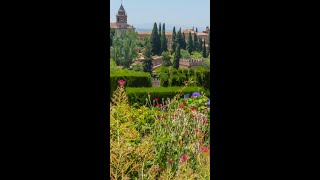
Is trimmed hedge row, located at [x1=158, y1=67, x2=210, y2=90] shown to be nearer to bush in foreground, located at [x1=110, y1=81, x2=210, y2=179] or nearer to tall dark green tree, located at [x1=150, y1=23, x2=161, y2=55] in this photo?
tall dark green tree, located at [x1=150, y1=23, x2=161, y2=55]

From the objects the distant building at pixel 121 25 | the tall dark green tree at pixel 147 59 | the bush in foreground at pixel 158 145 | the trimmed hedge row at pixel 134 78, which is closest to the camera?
the bush in foreground at pixel 158 145

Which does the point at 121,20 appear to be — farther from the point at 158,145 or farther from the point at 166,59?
the point at 158,145

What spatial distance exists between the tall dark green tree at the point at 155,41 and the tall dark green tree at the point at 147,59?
2.2 inches

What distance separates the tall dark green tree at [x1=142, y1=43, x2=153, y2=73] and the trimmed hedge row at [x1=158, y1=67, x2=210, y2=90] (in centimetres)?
33

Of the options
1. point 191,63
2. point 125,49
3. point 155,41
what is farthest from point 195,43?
point 125,49

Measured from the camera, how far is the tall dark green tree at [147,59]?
22.2 ft

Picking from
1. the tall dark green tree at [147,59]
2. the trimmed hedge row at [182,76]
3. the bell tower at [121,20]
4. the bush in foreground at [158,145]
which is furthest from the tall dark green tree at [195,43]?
the bush in foreground at [158,145]

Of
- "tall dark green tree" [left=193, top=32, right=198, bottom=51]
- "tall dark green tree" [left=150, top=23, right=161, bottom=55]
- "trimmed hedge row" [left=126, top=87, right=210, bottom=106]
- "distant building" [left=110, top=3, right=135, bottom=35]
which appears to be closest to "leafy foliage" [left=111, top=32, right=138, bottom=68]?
"distant building" [left=110, top=3, right=135, bottom=35]

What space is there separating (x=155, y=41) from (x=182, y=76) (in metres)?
0.78

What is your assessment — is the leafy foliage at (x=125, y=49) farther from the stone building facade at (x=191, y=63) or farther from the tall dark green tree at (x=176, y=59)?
the stone building facade at (x=191, y=63)

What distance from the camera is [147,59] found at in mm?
6938
